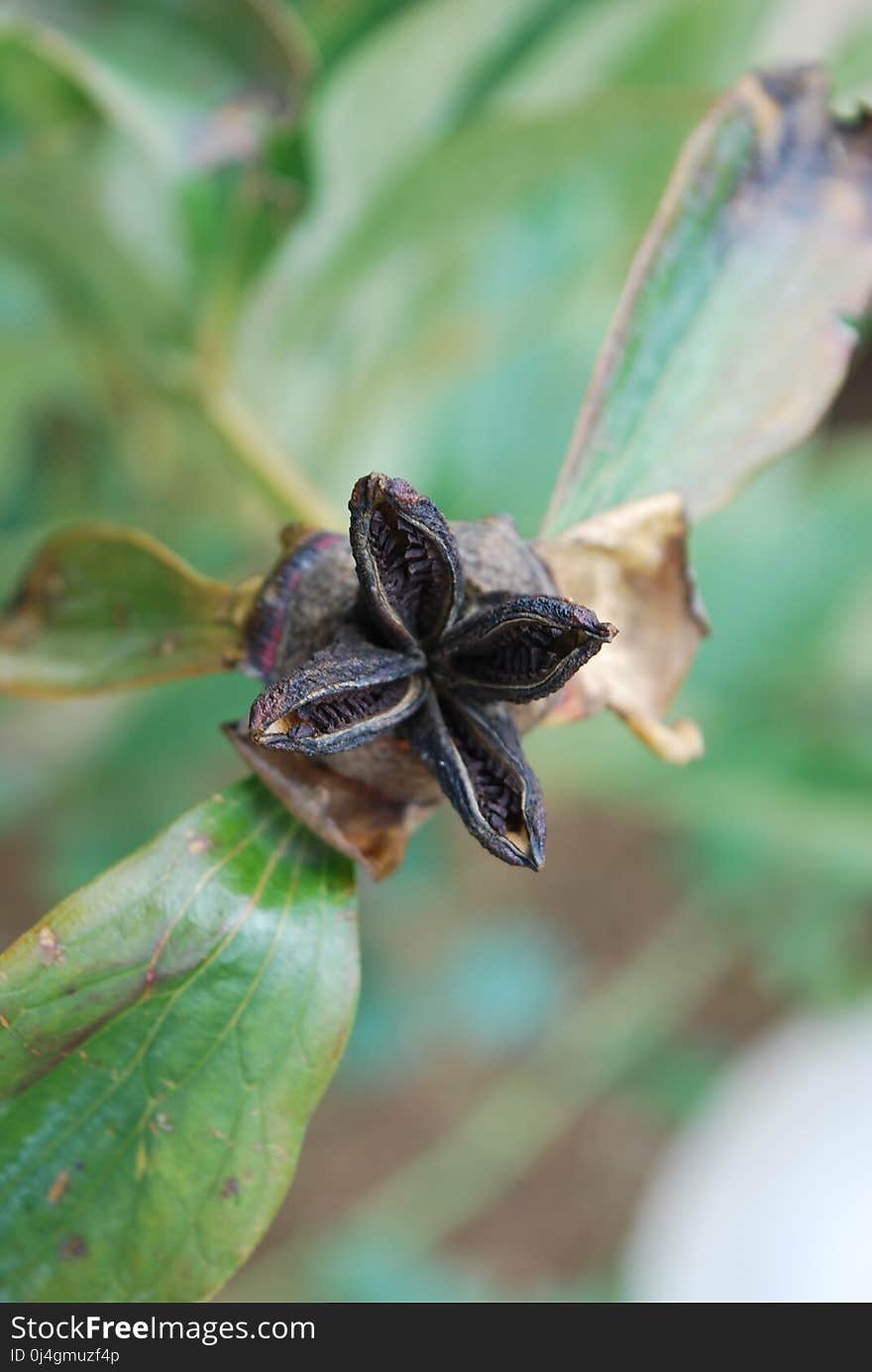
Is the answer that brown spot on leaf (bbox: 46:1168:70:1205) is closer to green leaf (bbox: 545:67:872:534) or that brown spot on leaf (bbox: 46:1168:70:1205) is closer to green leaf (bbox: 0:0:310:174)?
green leaf (bbox: 545:67:872:534)

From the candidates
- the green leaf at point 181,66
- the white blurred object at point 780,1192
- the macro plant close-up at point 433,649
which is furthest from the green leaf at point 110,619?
the white blurred object at point 780,1192

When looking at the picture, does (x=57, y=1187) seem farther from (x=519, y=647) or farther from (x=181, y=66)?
(x=181, y=66)

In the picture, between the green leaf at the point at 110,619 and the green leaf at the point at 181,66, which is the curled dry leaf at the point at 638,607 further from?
the green leaf at the point at 181,66

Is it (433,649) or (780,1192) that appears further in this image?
(780,1192)

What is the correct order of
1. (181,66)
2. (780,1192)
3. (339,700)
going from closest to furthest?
1. (339,700)
2. (181,66)
3. (780,1192)

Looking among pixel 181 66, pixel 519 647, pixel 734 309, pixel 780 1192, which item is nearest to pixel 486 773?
pixel 519 647

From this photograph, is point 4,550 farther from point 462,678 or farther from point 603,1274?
point 603,1274
